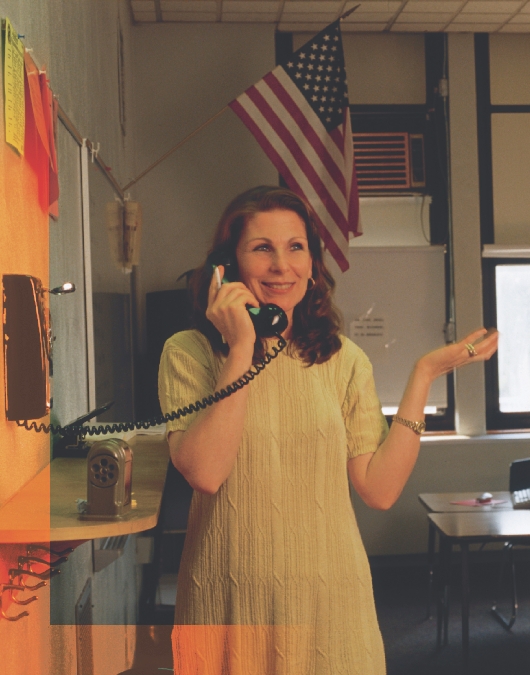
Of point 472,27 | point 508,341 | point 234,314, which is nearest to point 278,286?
point 234,314

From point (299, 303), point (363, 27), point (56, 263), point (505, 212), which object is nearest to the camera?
point (299, 303)

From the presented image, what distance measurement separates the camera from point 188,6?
4.63 m

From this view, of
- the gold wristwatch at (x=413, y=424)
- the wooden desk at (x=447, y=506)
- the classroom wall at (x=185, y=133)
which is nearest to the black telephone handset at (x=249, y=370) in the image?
the gold wristwatch at (x=413, y=424)

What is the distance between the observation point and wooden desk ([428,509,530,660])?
3418mm

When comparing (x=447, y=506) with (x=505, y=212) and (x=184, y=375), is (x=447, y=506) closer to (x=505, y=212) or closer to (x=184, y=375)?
(x=505, y=212)

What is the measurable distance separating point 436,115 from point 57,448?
14.1 feet

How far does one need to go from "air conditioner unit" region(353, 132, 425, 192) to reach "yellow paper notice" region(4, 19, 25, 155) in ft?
13.4

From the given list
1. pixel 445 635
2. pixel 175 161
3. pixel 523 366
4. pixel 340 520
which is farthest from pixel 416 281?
pixel 340 520

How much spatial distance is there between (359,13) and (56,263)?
3724mm

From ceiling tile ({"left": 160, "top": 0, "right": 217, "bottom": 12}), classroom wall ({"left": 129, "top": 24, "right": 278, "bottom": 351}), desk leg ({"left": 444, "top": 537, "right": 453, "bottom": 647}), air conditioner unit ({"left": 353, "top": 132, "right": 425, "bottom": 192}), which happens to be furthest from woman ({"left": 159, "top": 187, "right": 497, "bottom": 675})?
air conditioner unit ({"left": 353, "top": 132, "right": 425, "bottom": 192})

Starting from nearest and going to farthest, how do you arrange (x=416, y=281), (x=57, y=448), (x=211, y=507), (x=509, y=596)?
1. (x=211, y=507)
2. (x=57, y=448)
3. (x=509, y=596)
4. (x=416, y=281)

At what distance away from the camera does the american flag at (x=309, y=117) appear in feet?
12.9

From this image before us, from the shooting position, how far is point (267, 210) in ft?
4.85

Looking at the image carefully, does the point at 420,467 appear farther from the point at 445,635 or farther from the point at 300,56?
the point at 300,56
